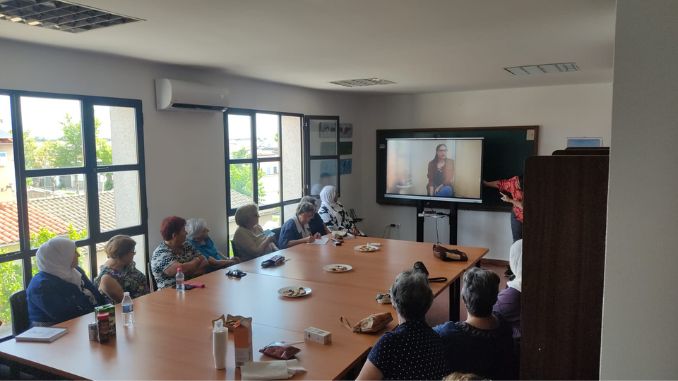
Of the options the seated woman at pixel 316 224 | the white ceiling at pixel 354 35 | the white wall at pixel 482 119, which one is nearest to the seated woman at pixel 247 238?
the seated woman at pixel 316 224

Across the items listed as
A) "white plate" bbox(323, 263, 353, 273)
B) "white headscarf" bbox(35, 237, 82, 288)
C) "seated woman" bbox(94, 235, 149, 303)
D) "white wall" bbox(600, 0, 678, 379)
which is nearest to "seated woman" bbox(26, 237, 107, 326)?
"white headscarf" bbox(35, 237, 82, 288)

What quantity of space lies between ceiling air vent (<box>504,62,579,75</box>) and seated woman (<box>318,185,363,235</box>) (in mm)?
2506

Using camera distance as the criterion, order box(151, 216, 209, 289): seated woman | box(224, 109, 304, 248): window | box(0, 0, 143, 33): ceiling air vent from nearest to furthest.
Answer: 1. box(0, 0, 143, 33): ceiling air vent
2. box(151, 216, 209, 289): seated woman
3. box(224, 109, 304, 248): window

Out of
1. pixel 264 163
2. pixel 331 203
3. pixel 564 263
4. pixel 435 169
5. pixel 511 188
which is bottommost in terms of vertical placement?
pixel 331 203

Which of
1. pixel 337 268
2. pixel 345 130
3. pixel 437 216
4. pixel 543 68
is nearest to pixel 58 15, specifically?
pixel 337 268

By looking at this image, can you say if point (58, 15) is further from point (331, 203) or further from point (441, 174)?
point (441, 174)

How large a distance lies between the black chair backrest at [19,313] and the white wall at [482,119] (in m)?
5.19

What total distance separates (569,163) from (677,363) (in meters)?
0.59

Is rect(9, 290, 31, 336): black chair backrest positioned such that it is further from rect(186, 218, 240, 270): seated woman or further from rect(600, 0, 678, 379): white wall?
rect(600, 0, 678, 379): white wall

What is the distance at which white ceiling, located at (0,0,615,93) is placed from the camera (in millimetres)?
2402

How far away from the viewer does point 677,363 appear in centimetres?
106

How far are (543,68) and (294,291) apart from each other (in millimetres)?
3239

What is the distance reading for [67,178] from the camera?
3459 millimetres

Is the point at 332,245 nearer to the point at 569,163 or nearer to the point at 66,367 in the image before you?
the point at 66,367
